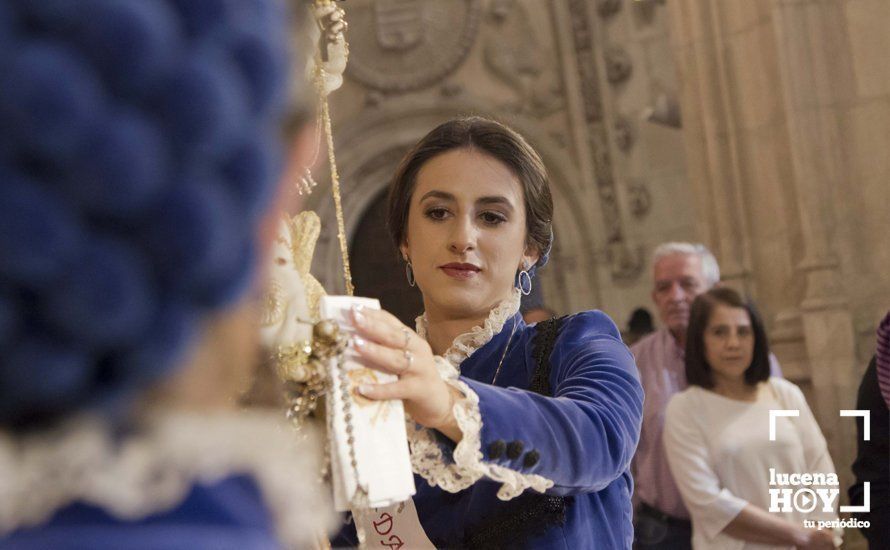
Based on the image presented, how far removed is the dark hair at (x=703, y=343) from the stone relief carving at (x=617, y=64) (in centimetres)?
458

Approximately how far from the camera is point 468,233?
211 centimetres

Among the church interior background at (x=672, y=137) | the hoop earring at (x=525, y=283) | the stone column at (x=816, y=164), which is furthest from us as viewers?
the church interior background at (x=672, y=137)

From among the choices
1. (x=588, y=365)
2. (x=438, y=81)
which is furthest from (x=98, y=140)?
(x=438, y=81)

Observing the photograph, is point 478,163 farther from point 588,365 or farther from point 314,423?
point 314,423

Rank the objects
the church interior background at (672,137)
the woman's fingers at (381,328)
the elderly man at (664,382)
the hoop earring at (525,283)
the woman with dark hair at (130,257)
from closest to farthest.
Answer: the woman with dark hair at (130,257), the woman's fingers at (381,328), the hoop earring at (525,283), the elderly man at (664,382), the church interior background at (672,137)

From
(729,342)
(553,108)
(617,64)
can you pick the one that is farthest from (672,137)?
(729,342)

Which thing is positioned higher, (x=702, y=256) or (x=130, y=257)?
(x=702, y=256)

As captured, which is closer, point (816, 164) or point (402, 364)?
point (402, 364)

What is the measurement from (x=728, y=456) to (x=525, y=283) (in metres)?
2.03

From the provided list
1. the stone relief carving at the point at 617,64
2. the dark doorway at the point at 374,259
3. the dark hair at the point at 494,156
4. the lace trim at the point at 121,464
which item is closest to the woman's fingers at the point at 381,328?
the lace trim at the point at 121,464

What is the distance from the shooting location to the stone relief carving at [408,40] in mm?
9023

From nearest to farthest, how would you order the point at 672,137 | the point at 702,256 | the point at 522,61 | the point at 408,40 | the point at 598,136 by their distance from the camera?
1. the point at 702,256
2. the point at 672,137
3. the point at 598,136
4. the point at 522,61
5. the point at 408,40

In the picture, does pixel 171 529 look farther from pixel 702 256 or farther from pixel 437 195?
pixel 702 256
